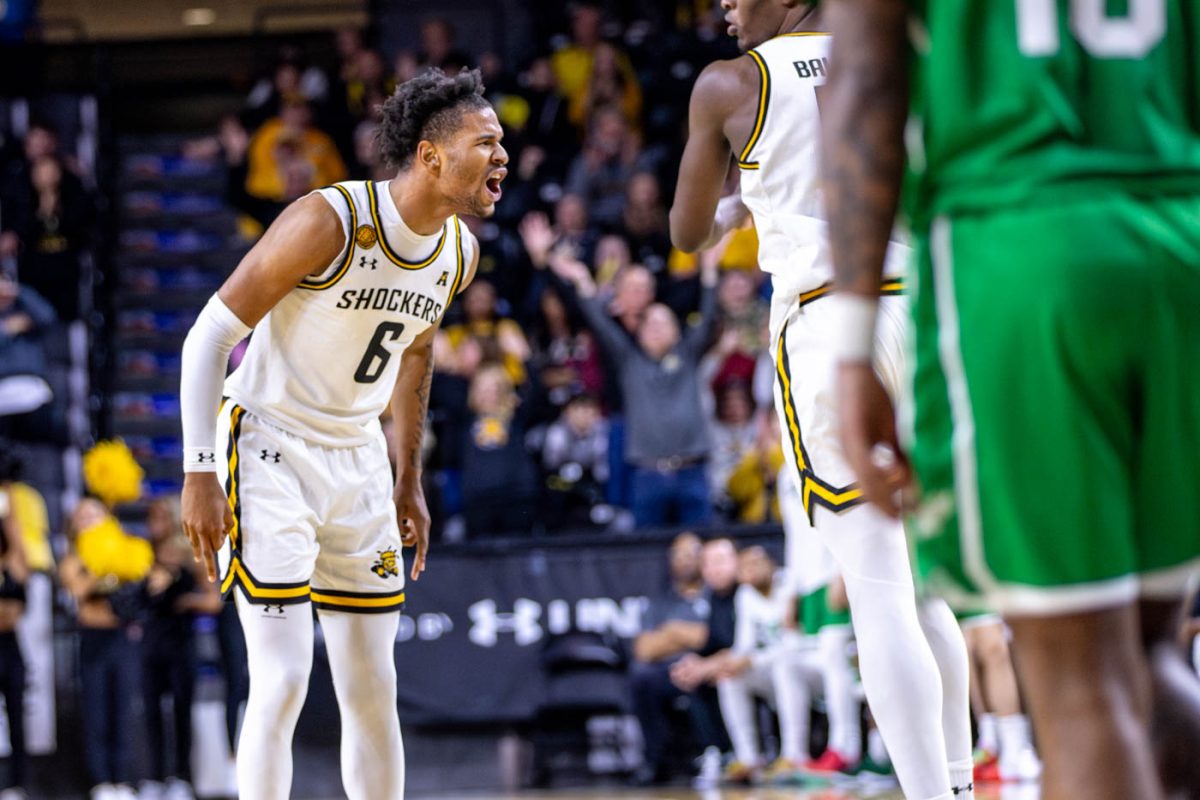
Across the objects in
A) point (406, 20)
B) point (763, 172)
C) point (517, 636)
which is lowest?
point (517, 636)

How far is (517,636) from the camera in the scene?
9664mm

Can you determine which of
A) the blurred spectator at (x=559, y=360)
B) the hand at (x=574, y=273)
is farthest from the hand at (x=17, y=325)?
the hand at (x=574, y=273)

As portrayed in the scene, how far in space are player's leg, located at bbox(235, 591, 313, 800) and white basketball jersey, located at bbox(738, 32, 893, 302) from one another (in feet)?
5.32

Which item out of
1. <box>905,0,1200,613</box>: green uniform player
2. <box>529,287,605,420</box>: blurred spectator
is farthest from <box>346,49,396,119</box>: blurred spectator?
<box>905,0,1200,613</box>: green uniform player

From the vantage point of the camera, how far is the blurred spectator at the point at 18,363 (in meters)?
11.5

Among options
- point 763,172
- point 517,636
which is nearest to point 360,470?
point 763,172

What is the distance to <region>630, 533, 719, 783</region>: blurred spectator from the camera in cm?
940

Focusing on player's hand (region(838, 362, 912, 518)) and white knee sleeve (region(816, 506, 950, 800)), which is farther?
white knee sleeve (region(816, 506, 950, 800))

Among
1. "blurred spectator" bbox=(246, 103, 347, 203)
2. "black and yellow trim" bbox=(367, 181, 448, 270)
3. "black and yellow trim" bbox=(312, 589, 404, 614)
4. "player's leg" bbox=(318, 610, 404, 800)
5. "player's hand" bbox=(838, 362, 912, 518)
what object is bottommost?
"player's leg" bbox=(318, 610, 404, 800)

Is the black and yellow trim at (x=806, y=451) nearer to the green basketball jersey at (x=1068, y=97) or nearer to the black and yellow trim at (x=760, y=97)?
the black and yellow trim at (x=760, y=97)

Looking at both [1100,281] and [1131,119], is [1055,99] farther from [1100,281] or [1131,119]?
[1100,281]

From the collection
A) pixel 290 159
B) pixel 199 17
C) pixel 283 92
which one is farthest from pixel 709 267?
pixel 199 17

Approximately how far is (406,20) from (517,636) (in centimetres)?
837

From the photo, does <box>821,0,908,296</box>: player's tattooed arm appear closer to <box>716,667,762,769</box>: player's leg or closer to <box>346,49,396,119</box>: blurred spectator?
<box>716,667,762,769</box>: player's leg
